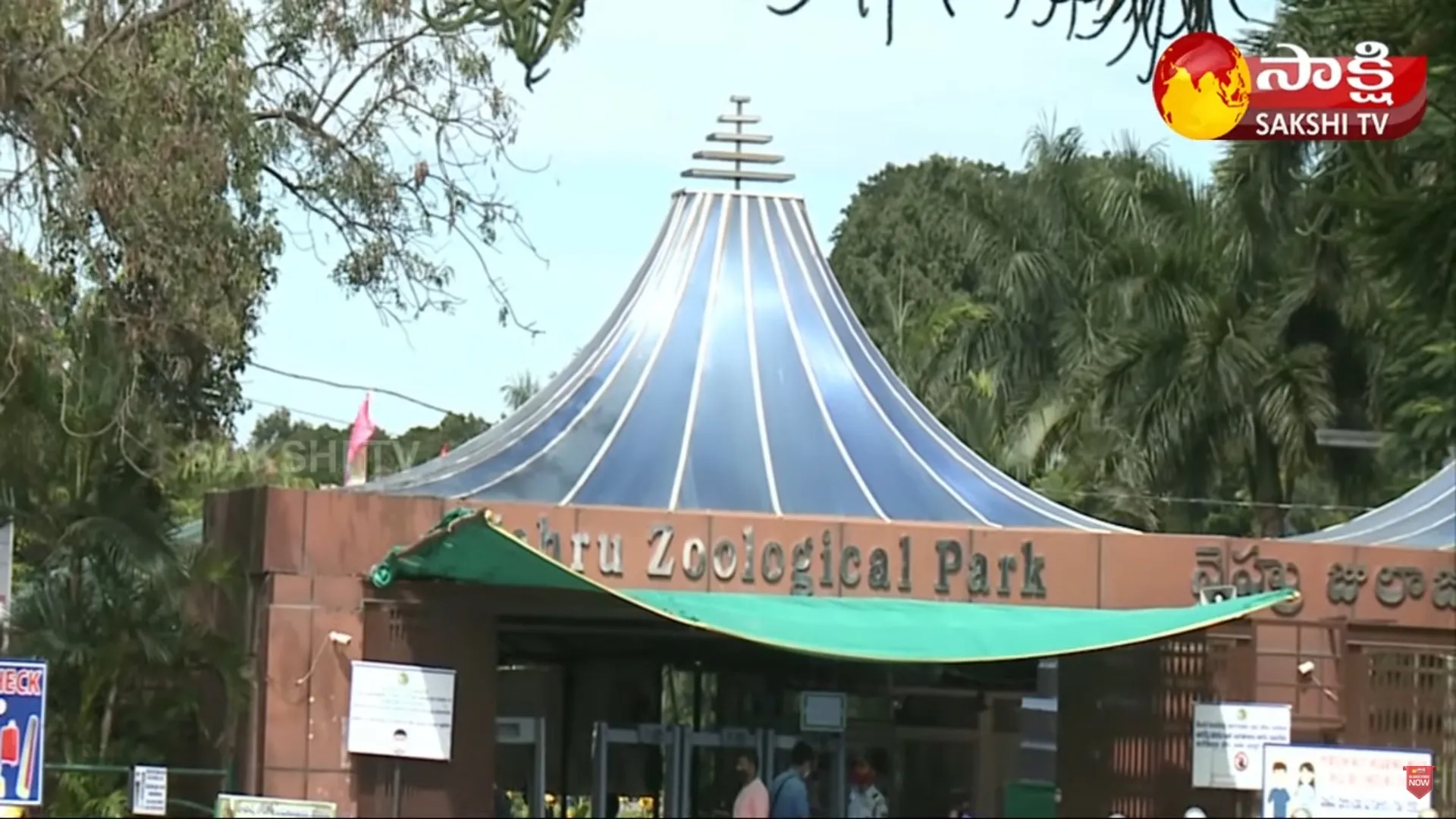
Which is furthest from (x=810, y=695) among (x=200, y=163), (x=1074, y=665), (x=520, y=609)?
(x=200, y=163)

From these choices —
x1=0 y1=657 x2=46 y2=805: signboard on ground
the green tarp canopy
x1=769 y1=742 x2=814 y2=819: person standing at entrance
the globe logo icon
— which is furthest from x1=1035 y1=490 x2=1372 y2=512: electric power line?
the globe logo icon

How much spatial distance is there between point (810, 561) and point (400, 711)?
2.88 m

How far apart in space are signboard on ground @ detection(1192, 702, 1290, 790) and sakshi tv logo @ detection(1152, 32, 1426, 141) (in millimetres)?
9033

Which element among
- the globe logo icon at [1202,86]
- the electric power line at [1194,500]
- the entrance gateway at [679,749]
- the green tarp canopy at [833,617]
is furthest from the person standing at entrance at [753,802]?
the electric power line at [1194,500]

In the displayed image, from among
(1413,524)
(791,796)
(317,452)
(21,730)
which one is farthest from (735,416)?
(317,452)

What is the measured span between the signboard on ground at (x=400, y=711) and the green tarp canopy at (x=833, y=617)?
1.88ft

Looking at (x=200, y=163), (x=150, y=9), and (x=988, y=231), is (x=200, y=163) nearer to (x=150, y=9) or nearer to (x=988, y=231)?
(x=150, y=9)

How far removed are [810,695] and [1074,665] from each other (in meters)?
2.50

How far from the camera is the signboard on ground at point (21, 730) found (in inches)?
413

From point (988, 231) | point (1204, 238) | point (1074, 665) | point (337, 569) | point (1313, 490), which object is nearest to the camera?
point (337, 569)

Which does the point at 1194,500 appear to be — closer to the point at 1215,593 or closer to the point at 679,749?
the point at 679,749

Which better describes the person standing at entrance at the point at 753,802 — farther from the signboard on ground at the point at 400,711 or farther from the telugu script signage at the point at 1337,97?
the telugu script signage at the point at 1337,97

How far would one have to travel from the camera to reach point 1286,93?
9188mm

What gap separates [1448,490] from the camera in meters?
20.9
